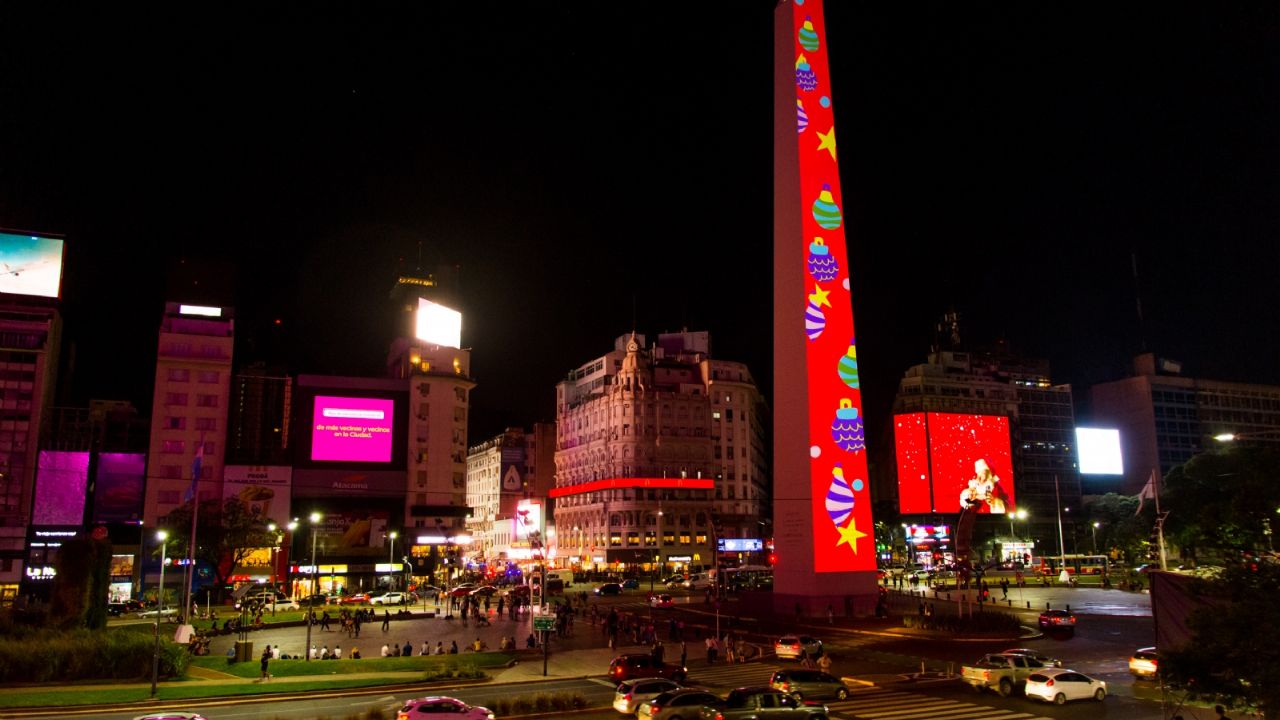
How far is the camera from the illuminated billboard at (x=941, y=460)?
398 feet

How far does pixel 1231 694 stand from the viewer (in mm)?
13195

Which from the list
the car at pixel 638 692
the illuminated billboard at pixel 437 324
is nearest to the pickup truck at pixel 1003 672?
the car at pixel 638 692

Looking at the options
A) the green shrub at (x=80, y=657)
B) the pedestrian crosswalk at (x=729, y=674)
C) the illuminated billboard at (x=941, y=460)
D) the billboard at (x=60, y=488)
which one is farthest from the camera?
the illuminated billboard at (x=941, y=460)

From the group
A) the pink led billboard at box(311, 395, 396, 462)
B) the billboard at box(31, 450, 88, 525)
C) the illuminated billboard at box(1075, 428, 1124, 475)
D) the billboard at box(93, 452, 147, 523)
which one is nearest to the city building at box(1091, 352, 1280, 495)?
the illuminated billboard at box(1075, 428, 1124, 475)

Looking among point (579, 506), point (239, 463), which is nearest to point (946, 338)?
point (579, 506)

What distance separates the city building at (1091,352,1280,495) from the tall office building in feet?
442

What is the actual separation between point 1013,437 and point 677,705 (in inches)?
5122

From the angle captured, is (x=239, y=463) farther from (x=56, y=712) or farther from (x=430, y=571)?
(x=56, y=712)

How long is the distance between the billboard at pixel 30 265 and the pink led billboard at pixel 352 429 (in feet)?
86.7

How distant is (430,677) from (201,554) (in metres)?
41.3

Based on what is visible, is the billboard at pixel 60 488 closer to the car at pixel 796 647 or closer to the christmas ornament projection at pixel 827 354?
the christmas ornament projection at pixel 827 354

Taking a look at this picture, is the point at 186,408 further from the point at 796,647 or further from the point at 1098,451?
the point at 1098,451

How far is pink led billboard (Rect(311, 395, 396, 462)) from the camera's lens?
90.4 metres

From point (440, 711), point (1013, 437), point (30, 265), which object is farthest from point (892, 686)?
point (1013, 437)
